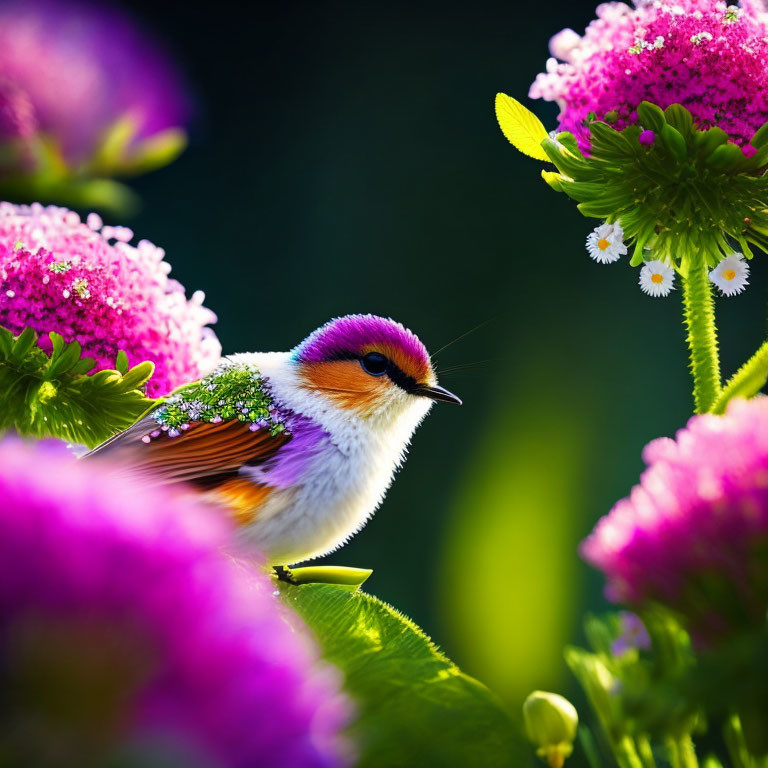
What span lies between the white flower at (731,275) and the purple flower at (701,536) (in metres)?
0.29

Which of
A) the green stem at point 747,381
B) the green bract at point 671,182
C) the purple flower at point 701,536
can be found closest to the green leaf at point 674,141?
the green bract at point 671,182

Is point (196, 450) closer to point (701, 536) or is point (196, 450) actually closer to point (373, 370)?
point (373, 370)

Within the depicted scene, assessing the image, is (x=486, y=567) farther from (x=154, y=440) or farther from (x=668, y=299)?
(x=154, y=440)

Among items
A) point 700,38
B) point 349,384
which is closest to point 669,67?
point 700,38

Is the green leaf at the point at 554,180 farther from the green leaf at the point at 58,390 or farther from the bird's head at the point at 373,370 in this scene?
the green leaf at the point at 58,390

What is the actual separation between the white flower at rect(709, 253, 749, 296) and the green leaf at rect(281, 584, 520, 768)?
28cm

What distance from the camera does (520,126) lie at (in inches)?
18.3

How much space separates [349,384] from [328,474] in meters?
0.07

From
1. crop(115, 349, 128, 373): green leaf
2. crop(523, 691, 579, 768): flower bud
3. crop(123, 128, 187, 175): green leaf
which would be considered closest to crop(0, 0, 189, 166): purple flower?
crop(123, 128, 187, 175): green leaf

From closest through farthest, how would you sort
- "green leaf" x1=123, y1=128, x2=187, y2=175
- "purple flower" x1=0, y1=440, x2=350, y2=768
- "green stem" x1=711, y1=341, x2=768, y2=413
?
"purple flower" x1=0, y1=440, x2=350, y2=768 < "green stem" x1=711, y1=341, x2=768, y2=413 < "green leaf" x1=123, y1=128, x2=187, y2=175

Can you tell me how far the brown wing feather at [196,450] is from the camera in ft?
1.40

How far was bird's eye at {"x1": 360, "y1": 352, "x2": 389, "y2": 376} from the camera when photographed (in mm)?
492

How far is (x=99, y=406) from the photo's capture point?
1.55ft

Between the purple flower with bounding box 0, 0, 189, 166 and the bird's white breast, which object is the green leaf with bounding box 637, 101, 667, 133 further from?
the purple flower with bounding box 0, 0, 189, 166
